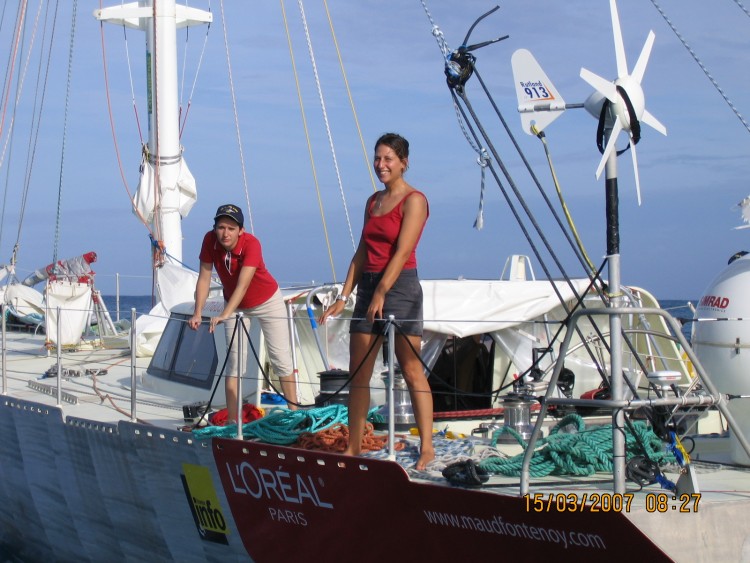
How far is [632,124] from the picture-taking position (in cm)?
479

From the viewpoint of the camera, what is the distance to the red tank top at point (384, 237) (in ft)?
18.4

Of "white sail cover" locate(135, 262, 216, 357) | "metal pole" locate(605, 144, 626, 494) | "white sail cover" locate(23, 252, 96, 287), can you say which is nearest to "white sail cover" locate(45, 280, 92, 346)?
"white sail cover" locate(23, 252, 96, 287)

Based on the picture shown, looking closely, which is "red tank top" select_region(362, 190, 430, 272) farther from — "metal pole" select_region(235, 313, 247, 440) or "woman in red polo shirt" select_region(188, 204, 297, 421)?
"woman in red polo shirt" select_region(188, 204, 297, 421)

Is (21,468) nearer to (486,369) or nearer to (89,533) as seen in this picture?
(89,533)

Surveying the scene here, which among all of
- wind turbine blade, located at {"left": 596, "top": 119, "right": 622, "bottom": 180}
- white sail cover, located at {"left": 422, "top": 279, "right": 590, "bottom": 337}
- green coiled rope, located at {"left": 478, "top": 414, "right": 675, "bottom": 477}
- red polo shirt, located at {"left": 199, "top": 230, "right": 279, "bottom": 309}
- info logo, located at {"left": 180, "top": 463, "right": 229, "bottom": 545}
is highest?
wind turbine blade, located at {"left": 596, "top": 119, "right": 622, "bottom": 180}

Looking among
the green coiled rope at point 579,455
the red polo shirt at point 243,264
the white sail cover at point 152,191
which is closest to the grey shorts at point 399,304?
the green coiled rope at point 579,455

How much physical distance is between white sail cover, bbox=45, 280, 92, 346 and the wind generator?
908 cm

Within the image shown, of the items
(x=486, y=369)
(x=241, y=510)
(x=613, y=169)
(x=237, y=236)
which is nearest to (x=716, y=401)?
(x=613, y=169)

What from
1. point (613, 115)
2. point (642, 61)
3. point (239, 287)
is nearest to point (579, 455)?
point (613, 115)

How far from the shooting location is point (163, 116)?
12.4m

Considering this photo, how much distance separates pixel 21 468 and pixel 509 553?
18.3ft

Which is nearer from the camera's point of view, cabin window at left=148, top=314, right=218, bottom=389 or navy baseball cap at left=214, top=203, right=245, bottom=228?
navy baseball cap at left=214, top=203, right=245, bottom=228

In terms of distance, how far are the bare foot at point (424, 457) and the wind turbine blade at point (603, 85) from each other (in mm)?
2212

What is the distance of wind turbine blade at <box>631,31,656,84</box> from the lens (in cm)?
491
